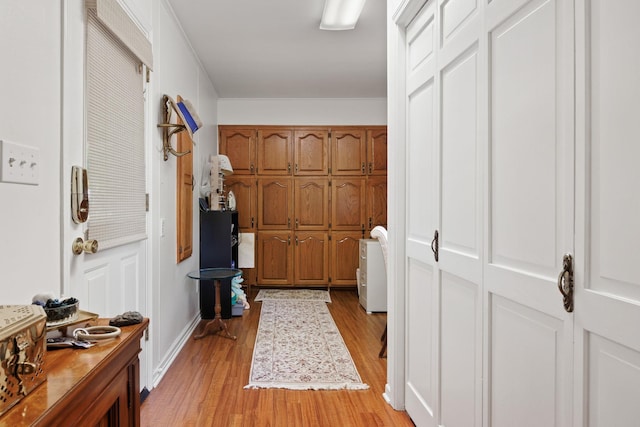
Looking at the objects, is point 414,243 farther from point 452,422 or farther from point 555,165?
point 555,165

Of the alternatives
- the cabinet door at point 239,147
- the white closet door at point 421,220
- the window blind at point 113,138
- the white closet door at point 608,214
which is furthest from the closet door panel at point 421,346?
the cabinet door at point 239,147

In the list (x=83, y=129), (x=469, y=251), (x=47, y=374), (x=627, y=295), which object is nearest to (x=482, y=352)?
(x=469, y=251)

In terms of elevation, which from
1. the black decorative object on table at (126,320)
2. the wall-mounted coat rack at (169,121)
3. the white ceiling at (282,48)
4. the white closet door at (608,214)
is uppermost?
the white ceiling at (282,48)

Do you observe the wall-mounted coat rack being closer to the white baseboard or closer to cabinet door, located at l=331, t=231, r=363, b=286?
the white baseboard

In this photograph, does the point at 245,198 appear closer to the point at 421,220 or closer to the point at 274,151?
the point at 274,151

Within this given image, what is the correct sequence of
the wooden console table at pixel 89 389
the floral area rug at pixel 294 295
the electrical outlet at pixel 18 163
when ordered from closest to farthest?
the wooden console table at pixel 89 389
the electrical outlet at pixel 18 163
the floral area rug at pixel 294 295

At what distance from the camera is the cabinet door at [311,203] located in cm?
598

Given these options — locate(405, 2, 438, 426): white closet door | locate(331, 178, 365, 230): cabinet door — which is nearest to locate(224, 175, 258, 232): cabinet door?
locate(331, 178, 365, 230): cabinet door

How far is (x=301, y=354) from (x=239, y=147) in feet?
11.3

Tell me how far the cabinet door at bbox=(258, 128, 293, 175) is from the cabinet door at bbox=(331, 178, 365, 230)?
0.75 meters

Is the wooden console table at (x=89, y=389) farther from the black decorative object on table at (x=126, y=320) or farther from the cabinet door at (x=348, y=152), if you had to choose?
the cabinet door at (x=348, y=152)

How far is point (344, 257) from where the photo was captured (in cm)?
597

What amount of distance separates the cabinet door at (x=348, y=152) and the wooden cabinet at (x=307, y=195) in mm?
14

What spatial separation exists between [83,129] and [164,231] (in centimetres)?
140
